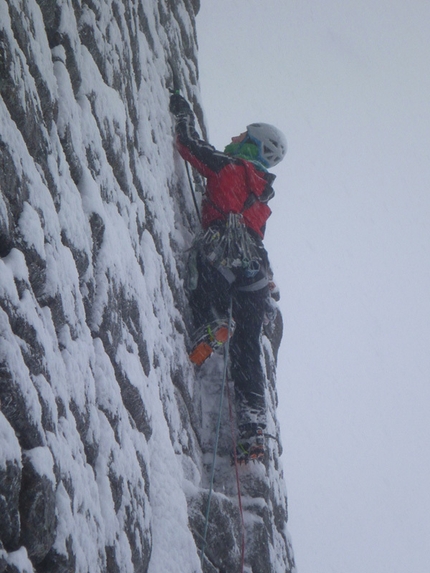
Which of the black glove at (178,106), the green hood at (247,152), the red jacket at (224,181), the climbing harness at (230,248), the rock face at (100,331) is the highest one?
the black glove at (178,106)

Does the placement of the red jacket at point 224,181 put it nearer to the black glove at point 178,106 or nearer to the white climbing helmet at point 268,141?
the black glove at point 178,106

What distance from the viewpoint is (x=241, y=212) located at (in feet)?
14.0

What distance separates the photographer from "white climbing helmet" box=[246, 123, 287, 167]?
186 inches

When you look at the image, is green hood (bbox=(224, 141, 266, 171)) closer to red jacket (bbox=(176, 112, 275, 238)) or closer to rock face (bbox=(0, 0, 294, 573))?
red jacket (bbox=(176, 112, 275, 238))

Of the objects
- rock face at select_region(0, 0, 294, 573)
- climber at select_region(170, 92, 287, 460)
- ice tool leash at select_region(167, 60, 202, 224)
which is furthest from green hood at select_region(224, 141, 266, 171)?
rock face at select_region(0, 0, 294, 573)

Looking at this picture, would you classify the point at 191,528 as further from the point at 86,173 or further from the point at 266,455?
the point at 86,173

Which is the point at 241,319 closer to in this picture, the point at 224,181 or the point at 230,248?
the point at 230,248

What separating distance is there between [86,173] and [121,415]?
0.97 m

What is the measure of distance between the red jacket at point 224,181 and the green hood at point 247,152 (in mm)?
291

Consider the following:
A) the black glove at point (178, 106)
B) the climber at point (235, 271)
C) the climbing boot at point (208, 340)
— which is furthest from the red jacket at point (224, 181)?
the climbing boot at point (208, 340)

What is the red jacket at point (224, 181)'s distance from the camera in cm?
424

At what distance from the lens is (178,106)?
450 cm

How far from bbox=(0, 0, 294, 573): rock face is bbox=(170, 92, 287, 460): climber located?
14cm

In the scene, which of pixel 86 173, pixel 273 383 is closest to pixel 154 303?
pixel 86 173
